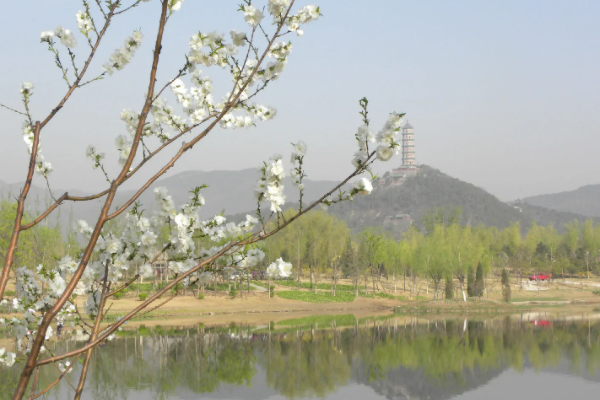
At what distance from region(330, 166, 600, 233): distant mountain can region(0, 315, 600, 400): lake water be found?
10254cm

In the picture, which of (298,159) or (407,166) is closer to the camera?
(298,159)

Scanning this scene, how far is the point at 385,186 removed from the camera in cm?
15950

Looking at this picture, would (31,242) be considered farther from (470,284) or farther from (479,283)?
(470,284)

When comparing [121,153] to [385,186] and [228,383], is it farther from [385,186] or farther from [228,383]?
[385,186]

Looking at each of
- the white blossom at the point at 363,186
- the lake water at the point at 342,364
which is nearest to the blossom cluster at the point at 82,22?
A: the white blossom at the point at 363,186

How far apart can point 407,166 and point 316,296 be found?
13930cm

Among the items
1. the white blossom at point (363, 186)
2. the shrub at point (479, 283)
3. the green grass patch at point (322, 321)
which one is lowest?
the green grass patch at point (322, 321)

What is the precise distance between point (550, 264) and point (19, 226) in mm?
59759

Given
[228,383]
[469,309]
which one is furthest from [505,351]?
[469,309]

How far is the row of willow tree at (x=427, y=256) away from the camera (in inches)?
1746

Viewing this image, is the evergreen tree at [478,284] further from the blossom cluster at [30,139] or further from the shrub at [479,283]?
the blossom cluster at [30,139]

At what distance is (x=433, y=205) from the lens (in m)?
137

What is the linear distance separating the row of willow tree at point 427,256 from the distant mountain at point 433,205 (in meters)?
64.3

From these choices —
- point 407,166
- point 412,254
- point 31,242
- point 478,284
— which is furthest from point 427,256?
point 407,166
